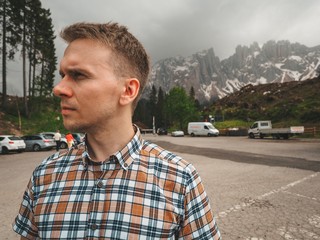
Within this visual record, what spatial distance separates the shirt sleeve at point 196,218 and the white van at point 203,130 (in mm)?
39002

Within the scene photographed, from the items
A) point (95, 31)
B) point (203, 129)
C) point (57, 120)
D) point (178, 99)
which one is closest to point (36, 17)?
point (57, 120)

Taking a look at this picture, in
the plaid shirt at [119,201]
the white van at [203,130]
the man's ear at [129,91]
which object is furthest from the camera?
the white van at [203,130]

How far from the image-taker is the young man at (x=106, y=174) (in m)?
1.21

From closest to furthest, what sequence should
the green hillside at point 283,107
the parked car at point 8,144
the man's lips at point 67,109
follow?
the man's lips at point 67,109, the parked car at point 8,144, the green hillside at point 283,107

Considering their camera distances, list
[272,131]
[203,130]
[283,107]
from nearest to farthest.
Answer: [272,131] < [203,130] < [283,107]

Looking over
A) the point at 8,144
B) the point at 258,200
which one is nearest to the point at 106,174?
the point at 258,200

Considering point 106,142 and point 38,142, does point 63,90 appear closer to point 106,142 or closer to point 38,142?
point 106,142

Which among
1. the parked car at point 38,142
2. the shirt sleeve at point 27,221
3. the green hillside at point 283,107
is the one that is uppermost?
the green hillside at point 283,107

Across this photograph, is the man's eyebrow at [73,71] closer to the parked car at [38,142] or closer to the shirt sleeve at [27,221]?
the shirt sleeve at [27,221]

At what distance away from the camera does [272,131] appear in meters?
28.3

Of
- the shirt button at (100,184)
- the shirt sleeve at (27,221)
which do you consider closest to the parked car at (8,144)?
the shirt sleeve at (27,221)

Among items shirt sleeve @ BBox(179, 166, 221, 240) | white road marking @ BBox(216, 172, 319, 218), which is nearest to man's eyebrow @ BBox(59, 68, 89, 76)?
shirt sleeve @ BBox(179, 166, 221, 240)

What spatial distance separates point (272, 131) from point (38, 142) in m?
25.1

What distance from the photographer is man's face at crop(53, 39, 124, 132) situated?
1300 mm
